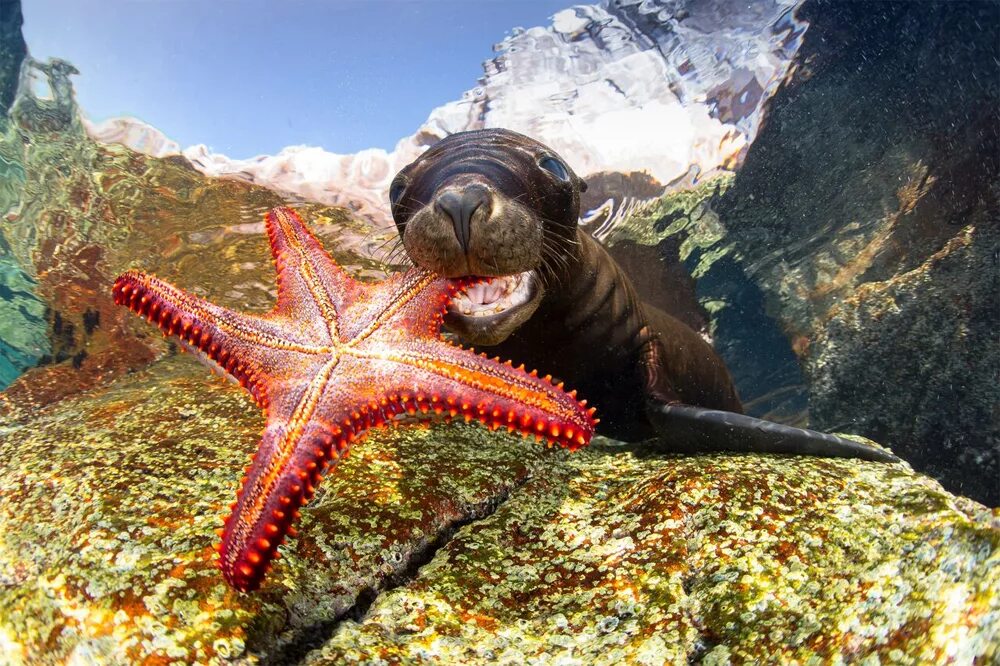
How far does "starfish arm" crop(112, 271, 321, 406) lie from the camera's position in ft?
7.09

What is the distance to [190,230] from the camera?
917 cm

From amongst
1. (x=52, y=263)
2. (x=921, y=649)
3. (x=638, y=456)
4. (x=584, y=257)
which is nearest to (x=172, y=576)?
(x=921, y=649)

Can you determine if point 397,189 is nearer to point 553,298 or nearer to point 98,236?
point 553,298

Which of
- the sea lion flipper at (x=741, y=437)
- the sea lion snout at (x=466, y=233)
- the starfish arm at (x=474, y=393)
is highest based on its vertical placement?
the sea lion snout at (x=466, y=233)

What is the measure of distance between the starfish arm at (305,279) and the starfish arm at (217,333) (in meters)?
0.17

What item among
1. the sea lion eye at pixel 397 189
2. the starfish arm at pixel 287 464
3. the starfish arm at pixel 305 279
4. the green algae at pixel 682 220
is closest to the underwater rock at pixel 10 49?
the sea lion eye at pixel 397 189

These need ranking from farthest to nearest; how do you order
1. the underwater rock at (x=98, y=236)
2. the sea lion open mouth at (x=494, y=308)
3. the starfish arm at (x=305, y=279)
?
the underwater rock at (x=98, y=236) < the sea lion open mouth at (x=494, y=308) < the starfish arm at (x=305, y=279)

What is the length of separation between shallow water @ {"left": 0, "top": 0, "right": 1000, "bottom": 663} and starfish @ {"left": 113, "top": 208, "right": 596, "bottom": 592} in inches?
190

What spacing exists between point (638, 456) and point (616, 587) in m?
1.53

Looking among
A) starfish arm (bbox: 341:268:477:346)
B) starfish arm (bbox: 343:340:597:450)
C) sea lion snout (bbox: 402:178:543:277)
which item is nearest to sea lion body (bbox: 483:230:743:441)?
sea lion snout (bbox: 402:178:543:277)

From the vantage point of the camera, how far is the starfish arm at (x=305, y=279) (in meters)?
2.42

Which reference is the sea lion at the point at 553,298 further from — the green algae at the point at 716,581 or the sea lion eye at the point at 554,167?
the green algae at the point at 716,581

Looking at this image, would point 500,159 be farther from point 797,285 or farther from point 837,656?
point 797,285

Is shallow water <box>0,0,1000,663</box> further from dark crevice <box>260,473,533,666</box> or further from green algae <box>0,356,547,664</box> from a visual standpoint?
dark crevice <box>260,473,533,666</box>
